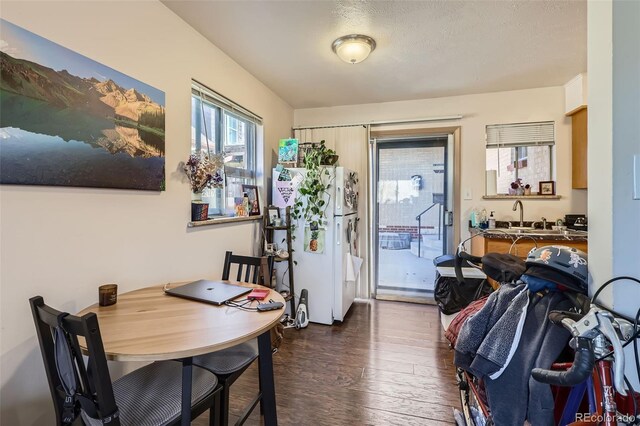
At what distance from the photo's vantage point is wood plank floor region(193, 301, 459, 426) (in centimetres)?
172

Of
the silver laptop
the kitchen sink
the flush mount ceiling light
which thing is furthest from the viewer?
the kitchen sink

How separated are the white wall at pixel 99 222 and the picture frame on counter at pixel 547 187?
3.37 meters

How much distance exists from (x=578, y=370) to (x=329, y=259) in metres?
2.33

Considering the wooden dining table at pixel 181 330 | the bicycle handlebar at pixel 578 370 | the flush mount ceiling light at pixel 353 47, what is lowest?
the wooden dining table at pixel 181 330

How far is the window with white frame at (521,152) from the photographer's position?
3.19m

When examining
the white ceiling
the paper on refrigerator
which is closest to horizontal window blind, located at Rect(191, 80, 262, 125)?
the white ceiling

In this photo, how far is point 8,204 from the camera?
3.82 ft

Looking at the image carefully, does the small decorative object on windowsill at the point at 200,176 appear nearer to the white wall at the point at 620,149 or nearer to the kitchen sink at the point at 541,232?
the white wall at the point at 620,149

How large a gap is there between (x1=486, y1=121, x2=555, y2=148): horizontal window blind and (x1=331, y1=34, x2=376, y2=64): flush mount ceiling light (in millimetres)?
1889

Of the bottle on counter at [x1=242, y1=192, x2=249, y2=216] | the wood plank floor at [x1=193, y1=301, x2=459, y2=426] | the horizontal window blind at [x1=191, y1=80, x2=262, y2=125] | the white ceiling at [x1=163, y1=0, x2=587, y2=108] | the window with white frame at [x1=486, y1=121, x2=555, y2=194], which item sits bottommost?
the wood plank floor at [x1=193, y1=301, x2=459, y2=426]

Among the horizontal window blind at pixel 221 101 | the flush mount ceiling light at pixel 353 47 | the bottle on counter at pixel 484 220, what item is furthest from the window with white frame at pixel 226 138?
the bottle on counter at pixel 484 220

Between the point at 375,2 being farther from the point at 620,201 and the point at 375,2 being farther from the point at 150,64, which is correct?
the point at 620,201

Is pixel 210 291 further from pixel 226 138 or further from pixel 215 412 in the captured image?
pixel 226 138

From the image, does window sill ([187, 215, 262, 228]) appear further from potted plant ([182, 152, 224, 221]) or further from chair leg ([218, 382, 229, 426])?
chair leg ([218, 382, 229, 426])
